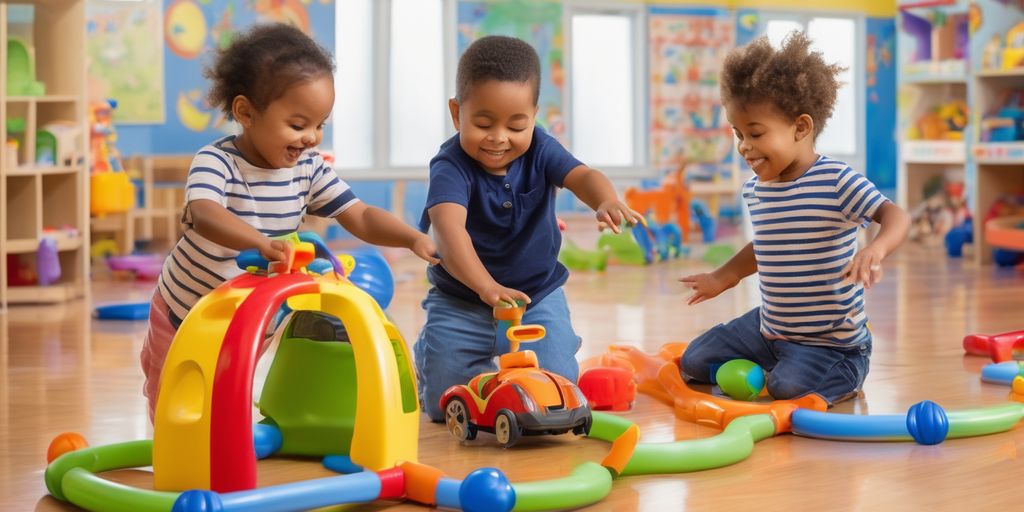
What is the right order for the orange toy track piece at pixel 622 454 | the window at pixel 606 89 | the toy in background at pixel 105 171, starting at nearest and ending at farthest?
1. the orange toy track piece at pixel 622 454
2. the toy in background at pixel 105 171
3. the window at pixel 606 89

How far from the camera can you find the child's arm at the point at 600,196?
176cm

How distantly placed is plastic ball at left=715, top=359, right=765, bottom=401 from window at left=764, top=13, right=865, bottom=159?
5.77m

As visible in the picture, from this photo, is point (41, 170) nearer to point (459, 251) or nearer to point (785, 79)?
point (459, 251)

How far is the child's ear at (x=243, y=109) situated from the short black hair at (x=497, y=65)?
1.23ft

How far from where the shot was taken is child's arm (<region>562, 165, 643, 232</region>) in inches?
69.3

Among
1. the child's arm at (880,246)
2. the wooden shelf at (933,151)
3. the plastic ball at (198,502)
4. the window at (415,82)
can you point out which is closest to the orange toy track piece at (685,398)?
the child's arm at (880,246)

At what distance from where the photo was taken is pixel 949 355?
8.62 feet

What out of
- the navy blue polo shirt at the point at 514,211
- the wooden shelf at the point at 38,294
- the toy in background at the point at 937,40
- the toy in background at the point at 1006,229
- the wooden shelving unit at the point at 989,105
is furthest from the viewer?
the toy in background at the point at 937,40

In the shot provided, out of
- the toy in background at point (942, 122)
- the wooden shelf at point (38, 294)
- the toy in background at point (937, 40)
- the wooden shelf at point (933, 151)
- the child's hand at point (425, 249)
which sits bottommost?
the wooden shelf at point (38, 294)

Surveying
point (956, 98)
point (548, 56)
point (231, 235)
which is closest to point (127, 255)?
point (548, 56)

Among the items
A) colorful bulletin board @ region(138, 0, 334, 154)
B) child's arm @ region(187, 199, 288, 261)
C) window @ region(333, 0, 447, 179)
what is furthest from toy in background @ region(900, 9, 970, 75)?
child's arm @ region(187, 199, 288, 261)

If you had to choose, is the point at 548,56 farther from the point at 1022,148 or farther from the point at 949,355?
the point at 949,355

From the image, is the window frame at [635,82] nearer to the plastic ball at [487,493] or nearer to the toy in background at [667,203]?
the toy in background at [667,203]

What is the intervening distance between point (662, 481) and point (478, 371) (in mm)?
599
